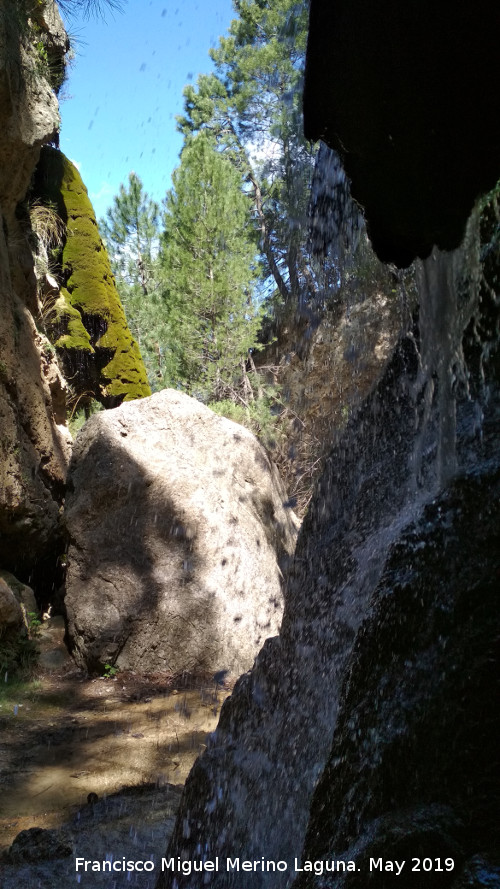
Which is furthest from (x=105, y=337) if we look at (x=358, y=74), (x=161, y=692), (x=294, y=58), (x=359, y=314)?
(x=358, y=74)

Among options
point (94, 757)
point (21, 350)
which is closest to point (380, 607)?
point (94, 757)

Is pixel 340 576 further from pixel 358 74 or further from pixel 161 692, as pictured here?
pixel 161 692

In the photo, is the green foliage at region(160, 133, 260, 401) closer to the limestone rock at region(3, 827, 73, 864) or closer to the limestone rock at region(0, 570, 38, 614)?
the limestone rock at region(0, 570, 38, 614)

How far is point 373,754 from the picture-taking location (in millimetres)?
1391

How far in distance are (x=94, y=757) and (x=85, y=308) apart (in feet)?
26.8

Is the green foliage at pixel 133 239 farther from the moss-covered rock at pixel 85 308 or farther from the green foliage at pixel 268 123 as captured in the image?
the moss-covered rock at pixel 85 308

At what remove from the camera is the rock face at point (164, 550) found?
548 centimetres

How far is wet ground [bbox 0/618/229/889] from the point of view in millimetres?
2988

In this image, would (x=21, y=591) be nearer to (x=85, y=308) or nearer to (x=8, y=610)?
(x=8, y=610)

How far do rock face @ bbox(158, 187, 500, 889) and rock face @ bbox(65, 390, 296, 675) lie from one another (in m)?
2.56

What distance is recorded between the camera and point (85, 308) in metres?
11.0

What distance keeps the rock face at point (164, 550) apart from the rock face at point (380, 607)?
2.56 meters

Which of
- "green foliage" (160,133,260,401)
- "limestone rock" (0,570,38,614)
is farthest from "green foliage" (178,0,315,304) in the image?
"limestone rock" (0,570,38,614)

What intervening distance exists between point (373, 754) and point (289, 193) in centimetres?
1435
